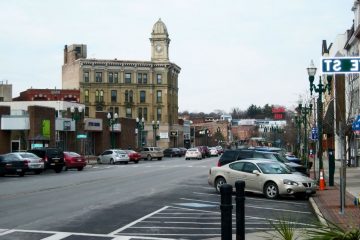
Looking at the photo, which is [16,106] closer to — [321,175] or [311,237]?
[321,175]

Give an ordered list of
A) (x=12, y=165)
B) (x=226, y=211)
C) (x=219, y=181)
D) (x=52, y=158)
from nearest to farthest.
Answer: (x=226, y=211) < (x=219, y=181) < (x=12, y=165) < (x=52, y=158)

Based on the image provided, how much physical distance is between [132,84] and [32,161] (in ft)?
244

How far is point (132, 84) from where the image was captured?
114m

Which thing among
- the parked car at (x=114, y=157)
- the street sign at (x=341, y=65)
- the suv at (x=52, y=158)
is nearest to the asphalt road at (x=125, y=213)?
the street sign at (x=341, y=65)

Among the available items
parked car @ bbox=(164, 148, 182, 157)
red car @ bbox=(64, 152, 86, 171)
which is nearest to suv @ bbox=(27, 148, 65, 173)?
red car @ bbox=(64, 152, 86, 171)

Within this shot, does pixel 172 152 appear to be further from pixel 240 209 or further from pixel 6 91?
pixel 240 209

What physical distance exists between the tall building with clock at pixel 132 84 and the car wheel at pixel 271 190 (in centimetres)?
8963

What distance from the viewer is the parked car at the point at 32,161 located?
39.9 meters

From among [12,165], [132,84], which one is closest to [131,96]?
[132,84]

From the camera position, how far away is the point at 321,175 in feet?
86.6

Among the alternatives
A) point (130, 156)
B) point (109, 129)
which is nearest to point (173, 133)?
point (109, 129)

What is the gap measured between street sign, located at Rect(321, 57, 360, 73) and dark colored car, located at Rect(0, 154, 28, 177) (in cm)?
3032

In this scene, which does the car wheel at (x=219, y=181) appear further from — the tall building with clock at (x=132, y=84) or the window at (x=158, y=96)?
the window at (x=158, y=96)

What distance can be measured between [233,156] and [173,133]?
299ft
